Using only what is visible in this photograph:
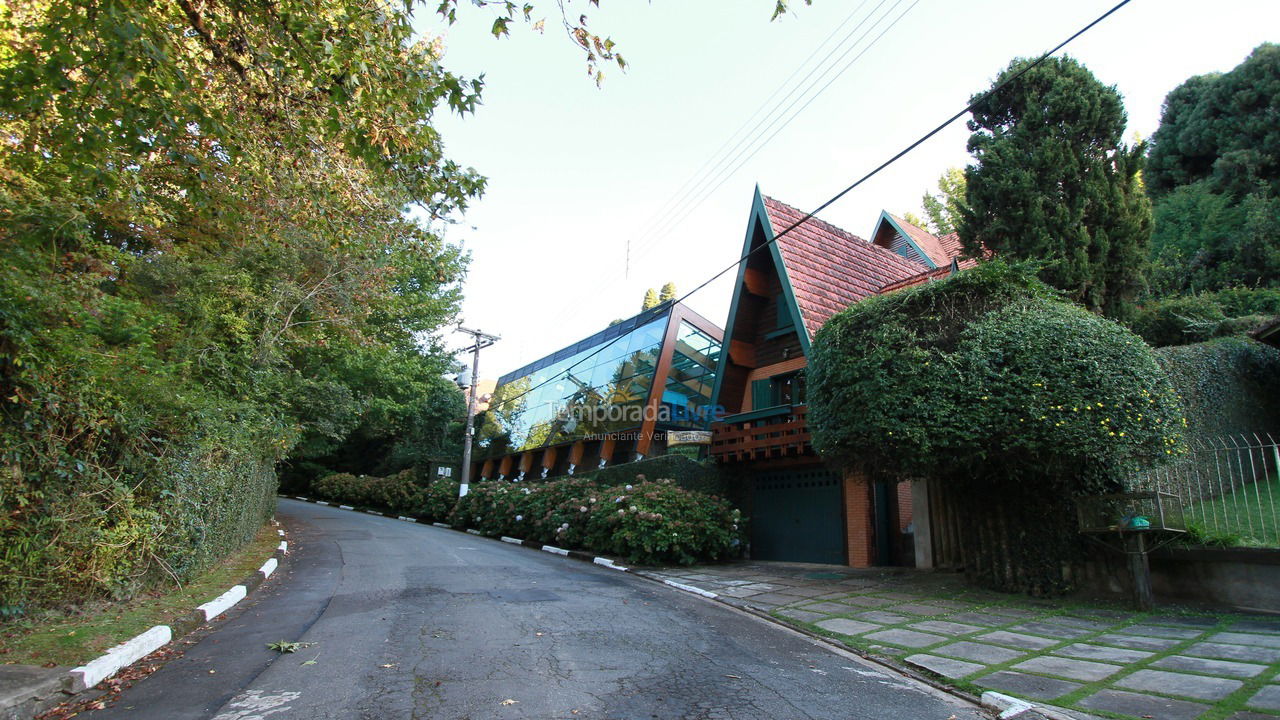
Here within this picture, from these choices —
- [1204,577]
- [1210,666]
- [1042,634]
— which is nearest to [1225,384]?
[1204,577]

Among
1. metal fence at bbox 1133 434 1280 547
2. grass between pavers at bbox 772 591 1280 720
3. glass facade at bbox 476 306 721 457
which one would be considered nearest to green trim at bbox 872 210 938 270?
glass facade at bbox 476 306 721 457

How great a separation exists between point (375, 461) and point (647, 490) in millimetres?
30582

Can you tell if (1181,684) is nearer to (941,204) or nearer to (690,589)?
(690,589)

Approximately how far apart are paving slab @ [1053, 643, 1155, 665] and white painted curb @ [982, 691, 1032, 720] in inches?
61.7

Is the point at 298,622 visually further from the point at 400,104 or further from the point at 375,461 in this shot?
the point at 375,461

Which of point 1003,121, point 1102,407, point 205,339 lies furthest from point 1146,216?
point 205,339

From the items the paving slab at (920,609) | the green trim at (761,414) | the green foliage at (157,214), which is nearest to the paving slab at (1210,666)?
the paving slab at (920,609)

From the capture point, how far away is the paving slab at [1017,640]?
6065 millimetres

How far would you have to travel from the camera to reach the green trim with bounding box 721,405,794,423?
46.4 feet

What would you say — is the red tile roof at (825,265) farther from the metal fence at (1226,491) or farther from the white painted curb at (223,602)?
the white painted curb at (223,602)

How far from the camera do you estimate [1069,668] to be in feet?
17.3

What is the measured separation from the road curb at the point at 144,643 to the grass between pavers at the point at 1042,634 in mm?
6212

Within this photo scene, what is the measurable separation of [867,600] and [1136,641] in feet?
10.5

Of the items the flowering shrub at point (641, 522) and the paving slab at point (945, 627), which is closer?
the paving slab at point (945, 627)
